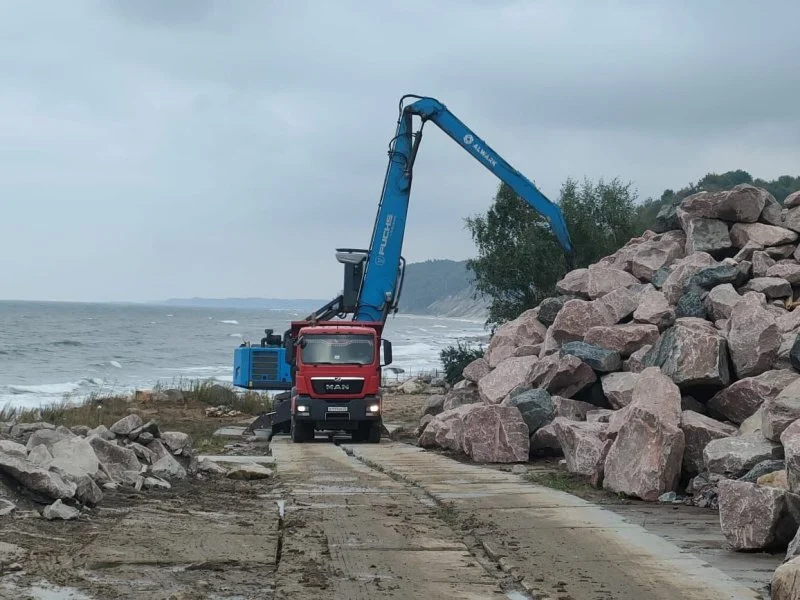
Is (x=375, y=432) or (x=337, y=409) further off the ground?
(x=337, y=409)

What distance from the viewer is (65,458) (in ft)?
36.6

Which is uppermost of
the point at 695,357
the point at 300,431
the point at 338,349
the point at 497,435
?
the point at 695,357

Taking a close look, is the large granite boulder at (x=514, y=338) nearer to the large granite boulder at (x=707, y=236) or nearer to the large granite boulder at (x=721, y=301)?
the large granite boulder at (x=707, y=236)

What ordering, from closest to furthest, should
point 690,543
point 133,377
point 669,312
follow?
point 690,543, point 669,312, point 133,377

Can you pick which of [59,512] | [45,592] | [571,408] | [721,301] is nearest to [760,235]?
[721,301]

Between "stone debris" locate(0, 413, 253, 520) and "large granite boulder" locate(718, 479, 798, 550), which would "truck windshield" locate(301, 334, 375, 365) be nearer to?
"stone debris" locate(0, 413, 253, 520)

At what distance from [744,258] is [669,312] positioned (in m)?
2.48

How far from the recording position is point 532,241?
1170 inches

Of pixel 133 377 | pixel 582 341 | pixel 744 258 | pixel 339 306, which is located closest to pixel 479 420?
pixel 582 341

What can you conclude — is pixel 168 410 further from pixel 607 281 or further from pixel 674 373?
pixel 674 373

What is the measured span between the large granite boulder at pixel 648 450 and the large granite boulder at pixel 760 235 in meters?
8.42

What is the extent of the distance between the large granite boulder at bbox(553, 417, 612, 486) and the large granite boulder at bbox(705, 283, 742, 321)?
4054 millimetres

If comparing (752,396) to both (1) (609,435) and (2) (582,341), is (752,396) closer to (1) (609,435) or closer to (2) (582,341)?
(1) (609,435)

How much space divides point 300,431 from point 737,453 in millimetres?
12287
